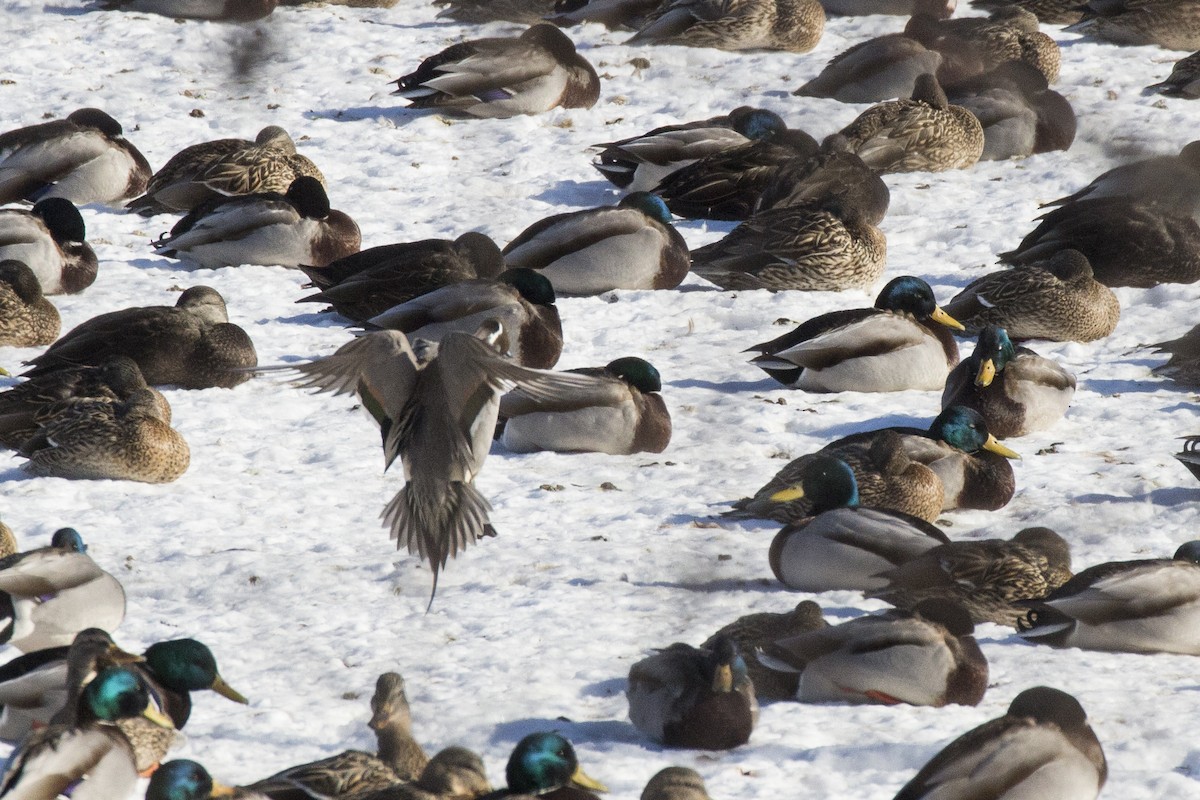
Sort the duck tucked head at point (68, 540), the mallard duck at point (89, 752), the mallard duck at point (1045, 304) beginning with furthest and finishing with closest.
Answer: the mallard duck at point (1045, 304)
the duck tucked head at point (68, 540)
the mallard duck at point (89, 752)

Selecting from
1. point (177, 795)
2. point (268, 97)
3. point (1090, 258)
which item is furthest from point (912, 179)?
point (177, 795)

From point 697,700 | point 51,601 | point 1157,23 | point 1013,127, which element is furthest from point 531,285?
point 1157,23

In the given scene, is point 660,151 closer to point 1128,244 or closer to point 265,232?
point 265,232

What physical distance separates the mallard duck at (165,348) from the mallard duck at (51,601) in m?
2.77

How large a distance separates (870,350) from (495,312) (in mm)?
2021

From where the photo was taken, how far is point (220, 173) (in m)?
11.2

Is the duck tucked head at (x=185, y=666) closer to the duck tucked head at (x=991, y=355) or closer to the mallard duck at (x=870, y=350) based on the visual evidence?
the mallard duck at (x=870, y=350)

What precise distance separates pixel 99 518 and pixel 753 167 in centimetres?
597

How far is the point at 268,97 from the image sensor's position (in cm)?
1319

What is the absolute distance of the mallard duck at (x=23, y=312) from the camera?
8.96m

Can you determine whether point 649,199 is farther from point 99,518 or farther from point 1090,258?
point 99,518

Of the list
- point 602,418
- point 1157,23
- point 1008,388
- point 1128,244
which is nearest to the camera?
point 602,418

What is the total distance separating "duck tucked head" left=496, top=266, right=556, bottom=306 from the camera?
29.6 feet

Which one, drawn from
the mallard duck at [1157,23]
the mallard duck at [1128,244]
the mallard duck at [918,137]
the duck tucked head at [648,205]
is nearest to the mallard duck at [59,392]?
the duck tucked head at [648,205]
